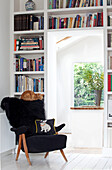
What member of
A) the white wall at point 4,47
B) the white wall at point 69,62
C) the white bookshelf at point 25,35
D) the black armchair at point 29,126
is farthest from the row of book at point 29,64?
the white wall at point 69,62

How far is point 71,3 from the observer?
5145mm

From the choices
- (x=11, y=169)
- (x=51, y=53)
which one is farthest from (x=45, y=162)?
(x=51, y=53)

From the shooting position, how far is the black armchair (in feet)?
13.7

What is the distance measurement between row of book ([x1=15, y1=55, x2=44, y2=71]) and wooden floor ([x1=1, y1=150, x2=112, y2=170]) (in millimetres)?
1544

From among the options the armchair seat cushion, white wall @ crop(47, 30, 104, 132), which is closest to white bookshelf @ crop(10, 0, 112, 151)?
the armchair seat cushion

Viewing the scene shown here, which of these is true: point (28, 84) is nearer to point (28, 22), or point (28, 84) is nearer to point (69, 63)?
point (28, 22)

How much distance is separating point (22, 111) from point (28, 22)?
64.8 inches

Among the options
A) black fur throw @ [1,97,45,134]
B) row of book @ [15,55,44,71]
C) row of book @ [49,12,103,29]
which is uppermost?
row of book @ [49,12,103,29]

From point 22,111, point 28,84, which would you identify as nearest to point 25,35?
point 28,84

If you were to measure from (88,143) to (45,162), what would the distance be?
172 centimetres

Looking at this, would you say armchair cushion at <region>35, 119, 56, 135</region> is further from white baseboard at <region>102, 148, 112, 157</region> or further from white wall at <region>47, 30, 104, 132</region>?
white wall at <region>47, 30, 104, 132</region>

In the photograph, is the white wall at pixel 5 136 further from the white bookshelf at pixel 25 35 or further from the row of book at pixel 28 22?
the row of book at pixel 28 22

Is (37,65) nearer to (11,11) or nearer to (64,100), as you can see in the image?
(11,11)

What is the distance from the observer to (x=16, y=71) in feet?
17.6
